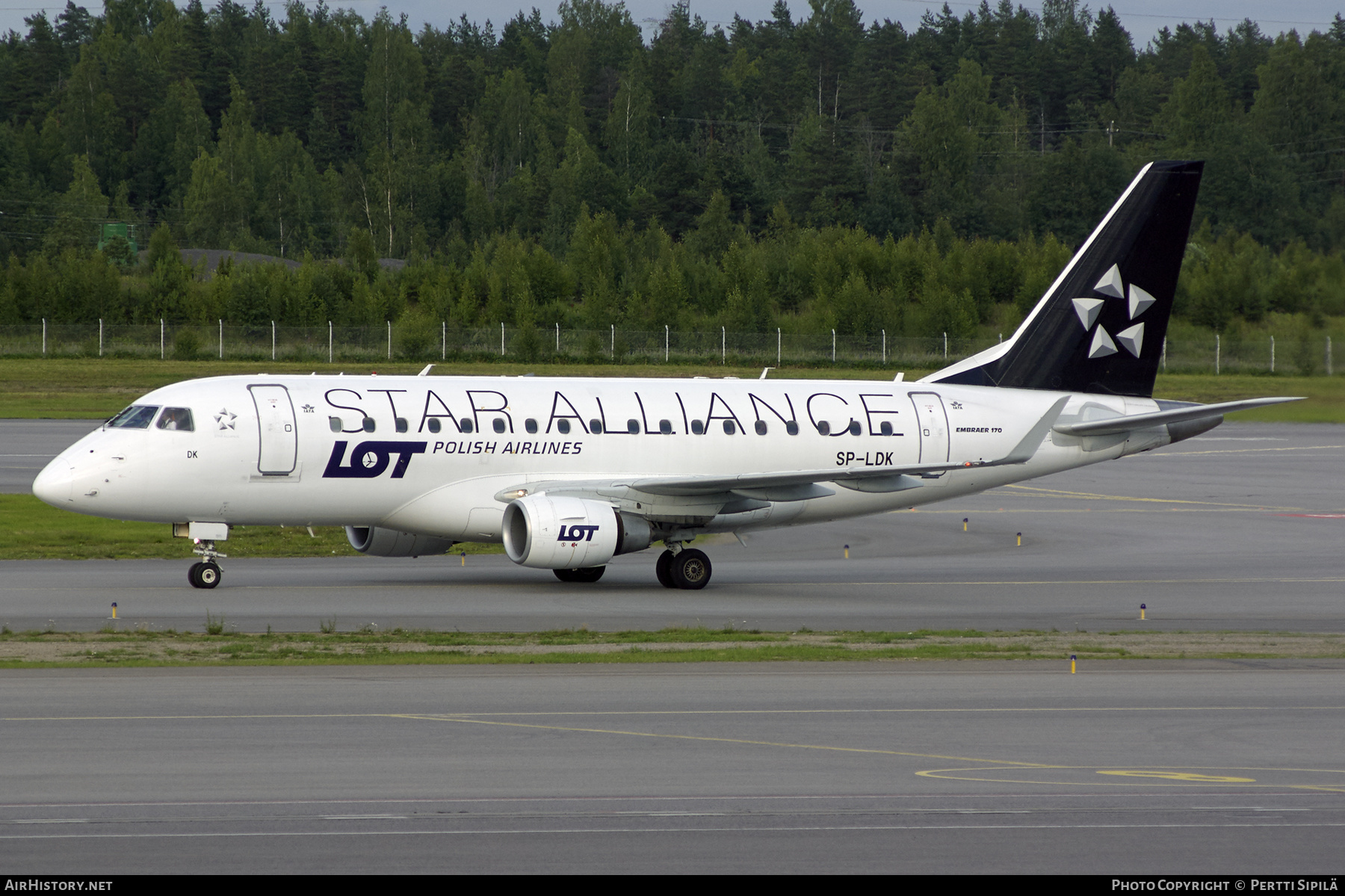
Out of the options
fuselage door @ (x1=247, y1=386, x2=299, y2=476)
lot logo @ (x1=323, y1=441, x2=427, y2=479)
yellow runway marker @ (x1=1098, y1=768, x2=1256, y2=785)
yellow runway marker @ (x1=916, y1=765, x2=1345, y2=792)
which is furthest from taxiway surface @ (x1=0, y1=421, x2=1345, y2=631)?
yellow runway marker @ (x1=1098, y1=768, x2=1256, y2=785)

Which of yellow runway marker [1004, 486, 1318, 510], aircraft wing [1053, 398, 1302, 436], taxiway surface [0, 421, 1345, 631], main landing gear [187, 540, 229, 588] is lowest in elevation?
taxiway surface [0, 421, 1345, 631]

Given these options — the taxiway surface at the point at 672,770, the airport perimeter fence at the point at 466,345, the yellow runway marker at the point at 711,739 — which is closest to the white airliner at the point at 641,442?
the taxiway surface at the point at 672,770

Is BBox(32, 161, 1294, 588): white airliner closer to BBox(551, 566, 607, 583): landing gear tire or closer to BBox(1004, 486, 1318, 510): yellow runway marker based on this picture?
BBox(551, 566, 607, 583): landing gear tire

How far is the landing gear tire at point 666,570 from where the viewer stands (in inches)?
1211

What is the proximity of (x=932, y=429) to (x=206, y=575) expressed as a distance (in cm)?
1509

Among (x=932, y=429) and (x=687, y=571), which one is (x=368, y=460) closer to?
(x=687, y=571)

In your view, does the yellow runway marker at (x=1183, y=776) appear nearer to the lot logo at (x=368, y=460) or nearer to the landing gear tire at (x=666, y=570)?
the landing gear tire at (x=666, y=570)

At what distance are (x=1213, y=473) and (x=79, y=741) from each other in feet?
154

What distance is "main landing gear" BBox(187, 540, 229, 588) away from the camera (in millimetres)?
28453

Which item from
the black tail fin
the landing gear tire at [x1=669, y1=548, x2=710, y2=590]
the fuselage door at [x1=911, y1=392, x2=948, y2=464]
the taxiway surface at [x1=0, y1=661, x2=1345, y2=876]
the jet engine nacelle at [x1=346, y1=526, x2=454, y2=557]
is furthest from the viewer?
the black tail fin

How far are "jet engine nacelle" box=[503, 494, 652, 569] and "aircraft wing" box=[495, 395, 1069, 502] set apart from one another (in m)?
0.93

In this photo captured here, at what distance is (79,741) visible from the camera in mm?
15586

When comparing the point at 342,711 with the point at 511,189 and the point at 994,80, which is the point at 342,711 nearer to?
the point at 511,189
